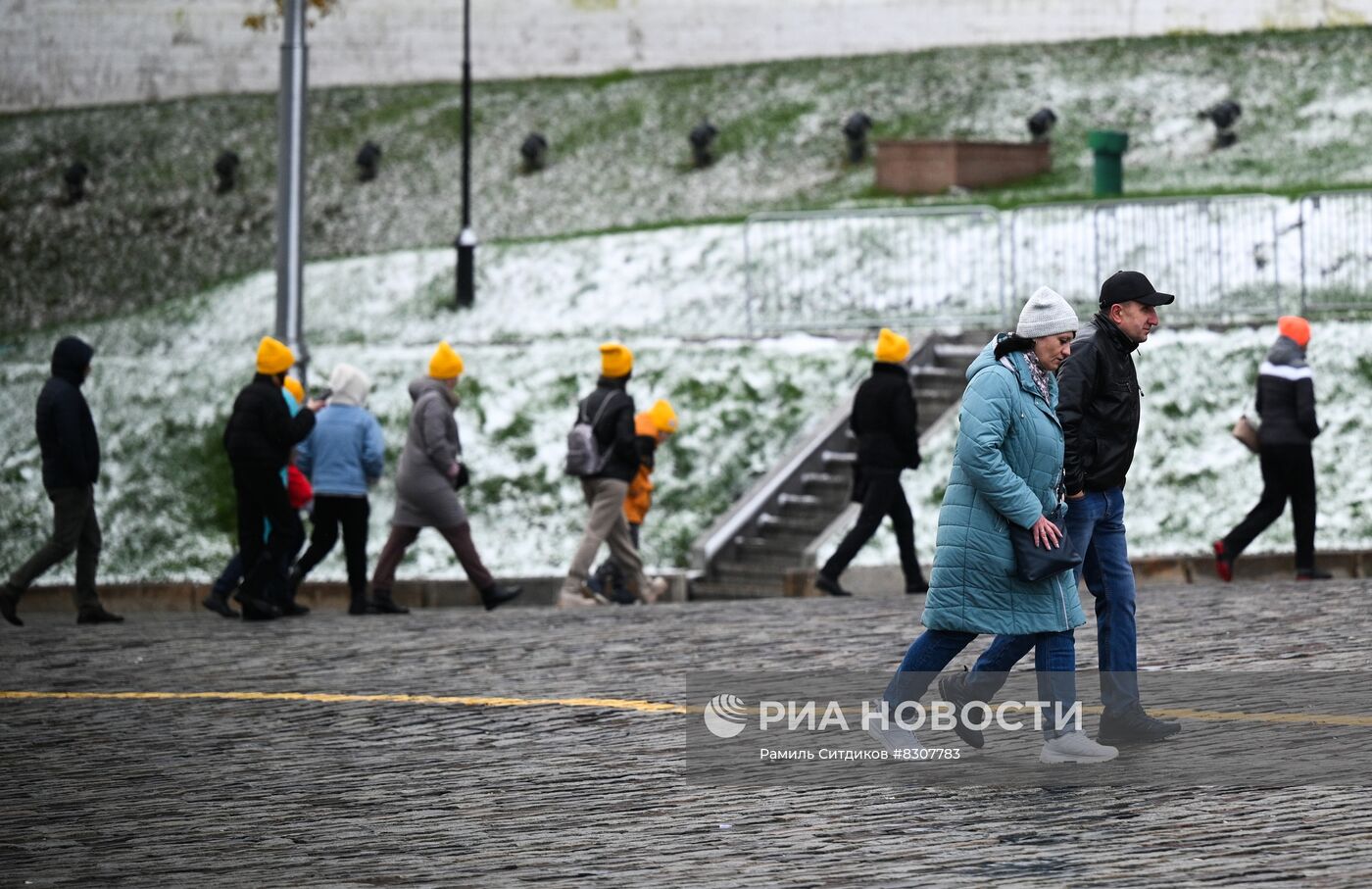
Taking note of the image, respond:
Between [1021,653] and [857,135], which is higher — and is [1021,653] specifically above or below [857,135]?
below

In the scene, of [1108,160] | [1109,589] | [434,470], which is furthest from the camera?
[1108,160]

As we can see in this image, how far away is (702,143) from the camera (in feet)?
114

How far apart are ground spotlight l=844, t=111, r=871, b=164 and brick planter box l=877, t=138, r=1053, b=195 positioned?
199cm

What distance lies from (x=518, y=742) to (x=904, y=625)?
13.7 ft

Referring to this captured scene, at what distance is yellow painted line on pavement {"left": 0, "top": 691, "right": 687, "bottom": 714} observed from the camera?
9617mm

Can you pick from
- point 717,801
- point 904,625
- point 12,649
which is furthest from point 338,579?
point 717,801

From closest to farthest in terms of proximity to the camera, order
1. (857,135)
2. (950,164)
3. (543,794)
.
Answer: (543,794), (950,164), (857,135)

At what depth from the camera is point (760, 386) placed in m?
20.5

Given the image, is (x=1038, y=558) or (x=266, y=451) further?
(x=266, y=451)

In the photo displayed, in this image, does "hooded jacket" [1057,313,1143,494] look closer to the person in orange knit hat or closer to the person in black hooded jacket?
the person in orange knit hat

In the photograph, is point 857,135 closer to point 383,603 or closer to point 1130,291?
point 383,603

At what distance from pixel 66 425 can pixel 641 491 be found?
4443mm

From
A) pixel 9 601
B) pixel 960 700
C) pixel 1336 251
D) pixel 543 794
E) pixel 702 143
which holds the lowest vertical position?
pixel 543 794

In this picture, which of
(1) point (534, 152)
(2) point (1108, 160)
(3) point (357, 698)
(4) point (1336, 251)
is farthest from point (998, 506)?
(1) point (534, 152)
